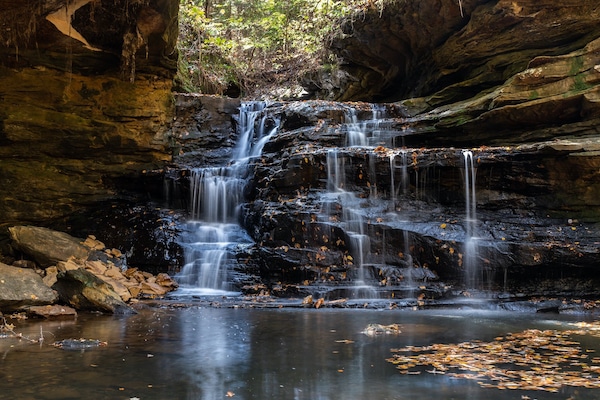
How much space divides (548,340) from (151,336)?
16.0 ft

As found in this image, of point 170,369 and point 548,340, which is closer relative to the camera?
point 170,369

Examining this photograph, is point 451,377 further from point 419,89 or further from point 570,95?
point 419,89

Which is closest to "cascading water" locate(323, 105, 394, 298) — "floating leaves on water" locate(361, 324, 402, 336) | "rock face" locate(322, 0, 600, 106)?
"rock face" locate(322, 0, 600, 106)

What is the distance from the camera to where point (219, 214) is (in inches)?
520

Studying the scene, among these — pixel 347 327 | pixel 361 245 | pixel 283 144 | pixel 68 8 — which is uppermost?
pixel 68 8

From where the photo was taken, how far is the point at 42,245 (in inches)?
404

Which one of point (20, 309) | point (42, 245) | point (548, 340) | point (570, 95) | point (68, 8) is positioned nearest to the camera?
point (548, 340)

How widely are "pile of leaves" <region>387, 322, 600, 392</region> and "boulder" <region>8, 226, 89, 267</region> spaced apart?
8167 mm

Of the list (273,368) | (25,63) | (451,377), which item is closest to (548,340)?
(451,377)

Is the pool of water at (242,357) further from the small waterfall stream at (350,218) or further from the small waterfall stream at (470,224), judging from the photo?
the small waterfall stream at (350,218)

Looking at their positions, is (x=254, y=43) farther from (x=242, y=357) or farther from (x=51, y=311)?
(x=242, y=357)

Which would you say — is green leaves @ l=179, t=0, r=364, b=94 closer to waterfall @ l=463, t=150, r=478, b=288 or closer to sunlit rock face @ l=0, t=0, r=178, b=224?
sunlit rock face @ l=0, t=0, r=178, b=224

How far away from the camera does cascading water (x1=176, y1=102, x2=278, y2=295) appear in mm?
10898

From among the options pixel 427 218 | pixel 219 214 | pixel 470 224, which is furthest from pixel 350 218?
pixel 219 214
